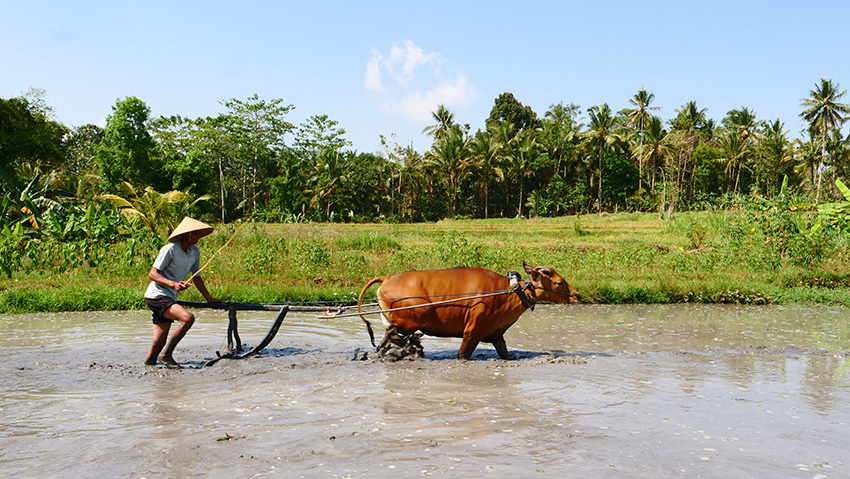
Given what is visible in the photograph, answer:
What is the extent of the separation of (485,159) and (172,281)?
39.3m

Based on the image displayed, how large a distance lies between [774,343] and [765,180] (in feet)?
136

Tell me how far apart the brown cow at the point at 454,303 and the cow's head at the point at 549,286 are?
59 mm

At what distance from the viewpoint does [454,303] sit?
708 cm

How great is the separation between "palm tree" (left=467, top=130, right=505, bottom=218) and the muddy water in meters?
36.2

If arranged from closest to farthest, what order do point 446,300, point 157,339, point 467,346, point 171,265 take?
1. point 171,265
2. point 157,339
3. point 446,300
4. point 467,346

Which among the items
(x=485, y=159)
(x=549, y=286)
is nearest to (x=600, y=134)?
(x=485, y=159)

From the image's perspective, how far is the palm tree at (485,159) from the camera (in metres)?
45.0

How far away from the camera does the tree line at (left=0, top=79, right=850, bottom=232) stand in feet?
125

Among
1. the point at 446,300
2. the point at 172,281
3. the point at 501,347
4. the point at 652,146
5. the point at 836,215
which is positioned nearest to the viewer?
the point at 172,281

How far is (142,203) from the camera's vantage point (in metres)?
23.9

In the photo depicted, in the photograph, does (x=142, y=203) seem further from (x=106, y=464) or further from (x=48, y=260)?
(x=106, y=464)

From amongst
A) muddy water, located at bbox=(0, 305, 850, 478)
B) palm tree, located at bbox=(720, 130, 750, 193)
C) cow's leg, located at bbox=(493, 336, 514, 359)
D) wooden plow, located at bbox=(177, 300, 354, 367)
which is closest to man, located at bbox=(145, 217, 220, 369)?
wooden plow, located at bbox=(177, 300, 354, 367)

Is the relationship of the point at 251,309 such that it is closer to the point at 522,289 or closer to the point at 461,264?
the point at 522,289

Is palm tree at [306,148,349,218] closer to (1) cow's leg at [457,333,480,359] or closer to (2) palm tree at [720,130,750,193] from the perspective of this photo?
(2) palm tree at [720,130,750,193]
